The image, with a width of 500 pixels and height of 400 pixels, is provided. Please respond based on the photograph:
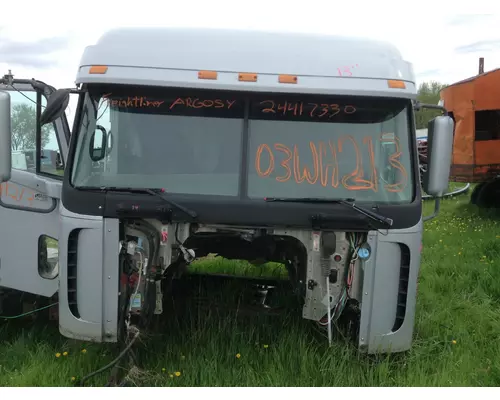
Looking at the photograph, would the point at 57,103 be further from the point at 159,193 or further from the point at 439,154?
the point at 439,154

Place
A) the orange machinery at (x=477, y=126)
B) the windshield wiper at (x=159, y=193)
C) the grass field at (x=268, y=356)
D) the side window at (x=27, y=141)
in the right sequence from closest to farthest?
the windshield wiper at (x=159, y=193) < the grass field at (x=268, y=356) < the side window at (x=27, y=141) < the orange machinery at (x=477, y=126)

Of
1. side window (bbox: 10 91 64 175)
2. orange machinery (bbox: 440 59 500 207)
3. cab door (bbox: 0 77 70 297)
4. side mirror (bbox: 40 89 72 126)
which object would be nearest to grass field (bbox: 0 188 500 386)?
cab door (bbox: 0 77 70 297)

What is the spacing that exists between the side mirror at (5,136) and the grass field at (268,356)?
1476 mm

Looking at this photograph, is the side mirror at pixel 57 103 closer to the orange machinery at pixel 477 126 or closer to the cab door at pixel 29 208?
the cab door at pixel 29 208

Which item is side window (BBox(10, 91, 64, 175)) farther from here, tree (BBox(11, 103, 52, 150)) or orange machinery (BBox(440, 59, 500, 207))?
orange machinery (BBox(440, 59, 500, 207))

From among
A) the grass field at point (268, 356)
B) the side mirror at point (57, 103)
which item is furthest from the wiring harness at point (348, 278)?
the side mirror at point (57, 103)

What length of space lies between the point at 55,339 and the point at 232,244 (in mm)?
1765

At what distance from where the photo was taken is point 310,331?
4.61 metres

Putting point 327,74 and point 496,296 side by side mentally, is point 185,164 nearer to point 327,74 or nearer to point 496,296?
point 327,74

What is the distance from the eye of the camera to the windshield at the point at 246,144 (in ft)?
12.4

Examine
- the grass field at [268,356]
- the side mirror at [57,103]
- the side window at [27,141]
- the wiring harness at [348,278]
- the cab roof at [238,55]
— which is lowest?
the grass field at [268,356]

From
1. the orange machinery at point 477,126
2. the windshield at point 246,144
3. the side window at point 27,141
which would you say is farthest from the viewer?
the orange machinery at point 477,126

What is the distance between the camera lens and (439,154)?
12.5 ft

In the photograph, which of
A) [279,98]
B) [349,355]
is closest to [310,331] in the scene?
[349,355]
